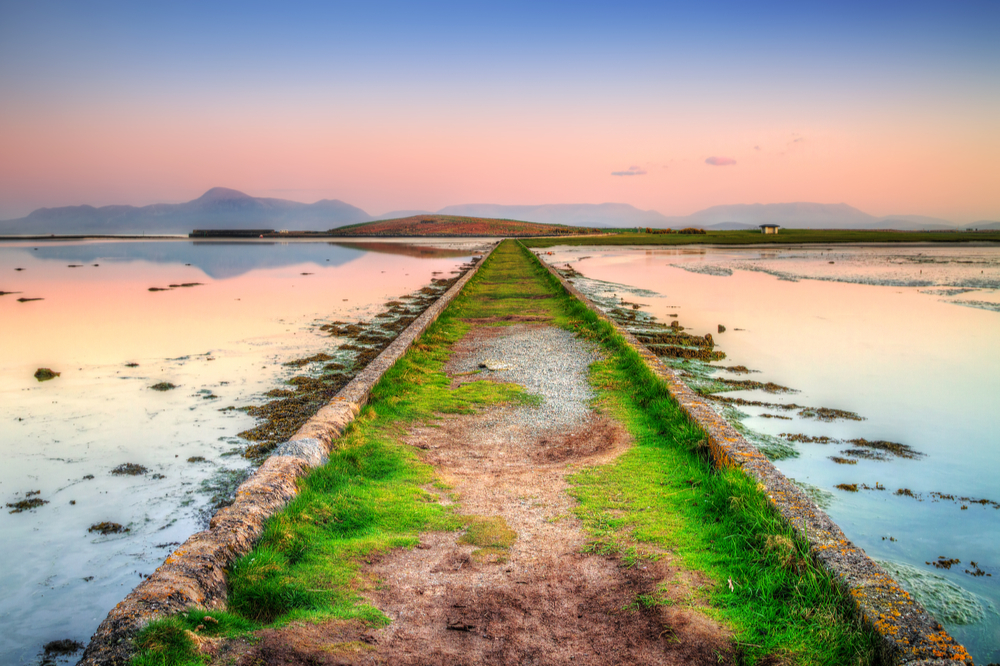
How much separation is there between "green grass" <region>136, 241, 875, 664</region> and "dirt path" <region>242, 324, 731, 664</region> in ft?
0.31

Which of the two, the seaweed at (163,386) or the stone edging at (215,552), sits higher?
the stone edging at (215,552)

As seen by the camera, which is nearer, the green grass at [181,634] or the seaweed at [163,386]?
the green grass at [181,634]

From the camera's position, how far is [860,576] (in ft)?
9.31

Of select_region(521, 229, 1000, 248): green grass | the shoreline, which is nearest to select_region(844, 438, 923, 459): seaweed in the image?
the shoreline

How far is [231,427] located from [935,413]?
310 inches

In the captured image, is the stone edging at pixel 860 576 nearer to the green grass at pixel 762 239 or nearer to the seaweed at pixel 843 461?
the seaweed at pixel 843 461

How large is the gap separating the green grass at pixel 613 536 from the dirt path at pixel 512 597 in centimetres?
10

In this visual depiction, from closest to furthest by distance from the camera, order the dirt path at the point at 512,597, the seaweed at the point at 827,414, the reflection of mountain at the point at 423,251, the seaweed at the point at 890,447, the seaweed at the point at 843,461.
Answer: the dirt path at the point at 512,597 < the seaweed at the point at 843,461 < the seaweed at the point at 890,447 < the seaweed at the point at 827,414 < the reflection of mountain at the point at 423,251

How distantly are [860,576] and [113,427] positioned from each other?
6830mm

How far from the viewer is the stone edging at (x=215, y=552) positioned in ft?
8.08

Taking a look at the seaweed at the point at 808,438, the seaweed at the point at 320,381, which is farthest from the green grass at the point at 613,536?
the seaweed at the point at 808,438

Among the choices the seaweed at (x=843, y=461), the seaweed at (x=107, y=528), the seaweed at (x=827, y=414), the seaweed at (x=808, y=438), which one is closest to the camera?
the seaweed at (x=107, y=528)

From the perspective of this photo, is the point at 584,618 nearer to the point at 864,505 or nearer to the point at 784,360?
the point at 864,505

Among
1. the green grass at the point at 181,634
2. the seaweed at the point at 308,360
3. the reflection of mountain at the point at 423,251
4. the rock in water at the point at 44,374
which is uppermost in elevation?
the reflection of mountain at the point at 423,251
